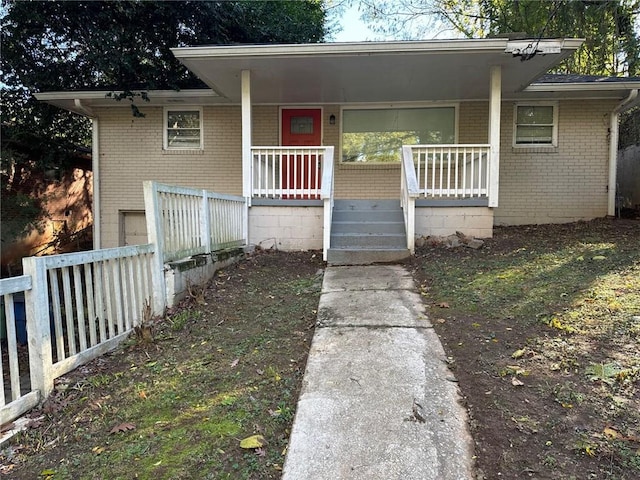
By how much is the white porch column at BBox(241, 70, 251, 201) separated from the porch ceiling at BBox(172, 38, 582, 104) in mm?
221

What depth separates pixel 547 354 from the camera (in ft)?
9.23

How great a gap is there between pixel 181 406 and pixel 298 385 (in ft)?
2.28

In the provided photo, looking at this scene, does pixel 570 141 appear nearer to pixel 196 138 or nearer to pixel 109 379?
pixel 196 138

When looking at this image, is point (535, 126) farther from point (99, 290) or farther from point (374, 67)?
point (99, 290)

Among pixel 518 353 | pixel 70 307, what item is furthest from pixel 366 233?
pixel 70 307

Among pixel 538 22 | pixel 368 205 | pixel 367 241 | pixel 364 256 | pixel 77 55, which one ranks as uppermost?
pixel 538 22

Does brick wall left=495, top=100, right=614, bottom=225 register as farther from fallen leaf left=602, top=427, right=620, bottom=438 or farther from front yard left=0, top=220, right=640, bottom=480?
fallen leaf left=602, top=427, right=620, bottom=438

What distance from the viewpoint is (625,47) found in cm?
732

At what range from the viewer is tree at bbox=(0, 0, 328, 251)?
9.47 metres

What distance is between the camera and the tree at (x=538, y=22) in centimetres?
710

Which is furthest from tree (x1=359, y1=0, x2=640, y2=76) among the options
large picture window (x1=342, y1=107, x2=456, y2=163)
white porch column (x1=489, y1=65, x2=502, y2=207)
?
large picture window (x1=342, y1=107, x2=456, y2=163)

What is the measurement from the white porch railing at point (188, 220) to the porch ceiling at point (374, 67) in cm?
233

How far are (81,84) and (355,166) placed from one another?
7.50 m

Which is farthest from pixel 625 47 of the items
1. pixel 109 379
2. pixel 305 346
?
pixel 109 379
